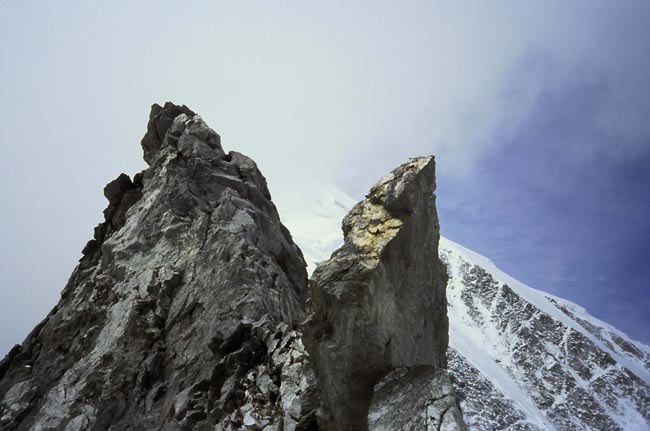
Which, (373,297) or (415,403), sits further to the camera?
(373,297)

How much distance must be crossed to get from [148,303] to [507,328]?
174903 mm

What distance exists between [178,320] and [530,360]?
166 m

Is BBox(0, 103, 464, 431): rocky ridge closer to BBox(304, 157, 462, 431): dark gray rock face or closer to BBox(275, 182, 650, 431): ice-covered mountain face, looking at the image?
BBox(304, 157, 462, 431): dark gray rock face

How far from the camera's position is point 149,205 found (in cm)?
2975

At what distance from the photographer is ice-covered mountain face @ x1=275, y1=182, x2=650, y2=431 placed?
12694 cm

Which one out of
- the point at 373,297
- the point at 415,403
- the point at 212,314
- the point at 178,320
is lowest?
the point at 415,403

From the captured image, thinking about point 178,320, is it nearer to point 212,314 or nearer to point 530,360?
point 212,314

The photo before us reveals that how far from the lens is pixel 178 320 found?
23.3 metres

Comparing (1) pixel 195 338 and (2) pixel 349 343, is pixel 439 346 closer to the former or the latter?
(2) pixel 349 343

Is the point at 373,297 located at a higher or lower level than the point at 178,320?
lower

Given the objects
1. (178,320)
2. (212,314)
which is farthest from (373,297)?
(178,320)

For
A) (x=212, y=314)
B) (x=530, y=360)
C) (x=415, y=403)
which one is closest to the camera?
(x=415, y=403)

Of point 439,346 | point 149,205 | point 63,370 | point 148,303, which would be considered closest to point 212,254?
point 148,303

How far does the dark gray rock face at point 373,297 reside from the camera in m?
11.5
